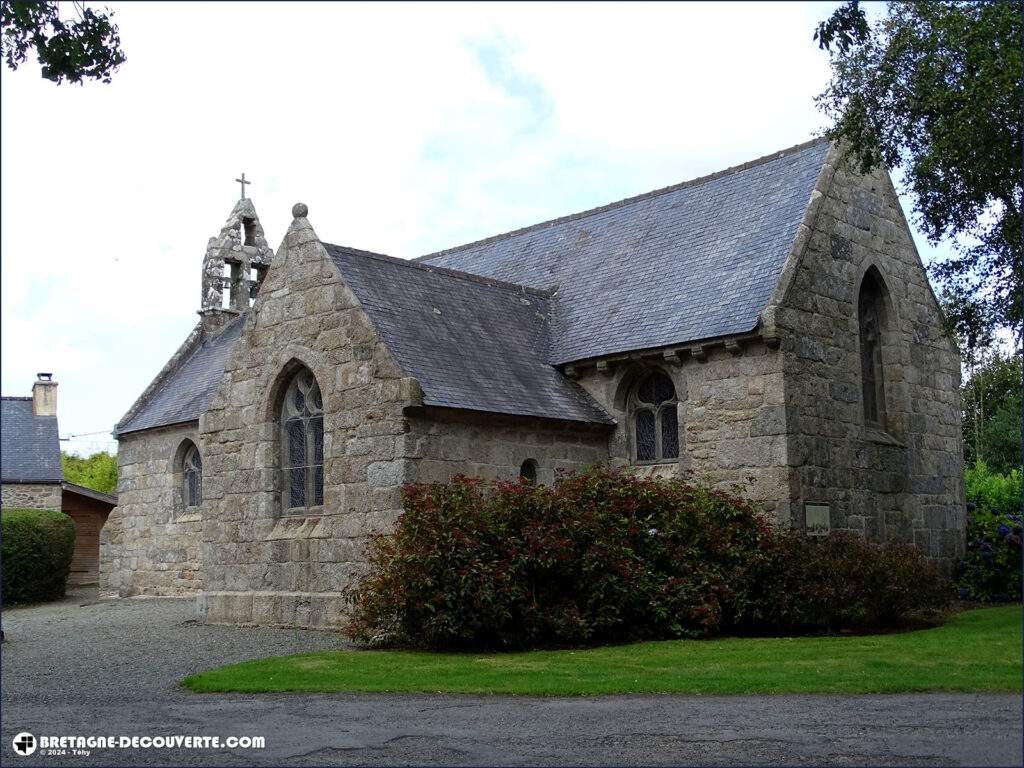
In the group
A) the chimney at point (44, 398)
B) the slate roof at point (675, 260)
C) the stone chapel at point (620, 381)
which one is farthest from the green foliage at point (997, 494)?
the chimney at point (44, 398)

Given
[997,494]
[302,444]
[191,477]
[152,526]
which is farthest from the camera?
[152,526]

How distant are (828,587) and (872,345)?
6.58 m

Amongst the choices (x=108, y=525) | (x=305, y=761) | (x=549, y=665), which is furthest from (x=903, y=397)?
(x=108, y=525)

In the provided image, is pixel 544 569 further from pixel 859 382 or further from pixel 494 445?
pixel 859 382

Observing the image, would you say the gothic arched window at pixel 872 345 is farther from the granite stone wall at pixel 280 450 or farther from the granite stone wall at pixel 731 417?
the granite stone wall at pixel 280 450

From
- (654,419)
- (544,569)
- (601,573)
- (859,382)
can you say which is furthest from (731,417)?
(544,569)

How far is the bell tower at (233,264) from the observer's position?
32.6m

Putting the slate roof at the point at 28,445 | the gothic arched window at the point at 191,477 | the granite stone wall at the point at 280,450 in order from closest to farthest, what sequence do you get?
the granite stone wall at the point at 280,450 < the gothic arched window at the point at 191,477 < the slate roof at the point at 28,445

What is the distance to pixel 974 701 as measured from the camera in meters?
9.32

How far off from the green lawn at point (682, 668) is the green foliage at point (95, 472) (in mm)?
47322

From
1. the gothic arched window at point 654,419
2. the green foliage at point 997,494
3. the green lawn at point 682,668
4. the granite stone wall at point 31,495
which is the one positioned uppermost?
the gothic arched window at point 654,419

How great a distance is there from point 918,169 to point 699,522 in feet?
18.3

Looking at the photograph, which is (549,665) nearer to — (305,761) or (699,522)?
(699,522)

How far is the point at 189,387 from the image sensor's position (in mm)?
30203
